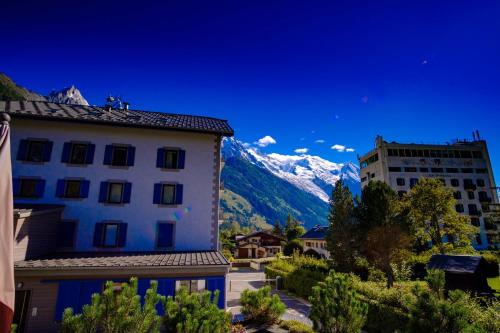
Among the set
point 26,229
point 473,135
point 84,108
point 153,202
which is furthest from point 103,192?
point 473,135

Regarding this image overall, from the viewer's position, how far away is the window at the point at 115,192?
62.4 ft

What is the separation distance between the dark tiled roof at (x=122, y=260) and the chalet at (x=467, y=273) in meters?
18.7

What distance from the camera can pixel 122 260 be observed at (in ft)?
50.5

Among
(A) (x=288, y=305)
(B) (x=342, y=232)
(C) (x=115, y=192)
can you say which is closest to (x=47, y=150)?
(C) (x=115, y=192)

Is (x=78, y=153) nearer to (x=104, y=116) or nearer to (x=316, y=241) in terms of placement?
(x=104, y=116)

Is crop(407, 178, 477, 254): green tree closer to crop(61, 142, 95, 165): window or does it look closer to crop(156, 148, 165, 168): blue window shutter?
crop(156, 148, 165, 168): blue window shutter

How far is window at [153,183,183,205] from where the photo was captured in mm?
19703

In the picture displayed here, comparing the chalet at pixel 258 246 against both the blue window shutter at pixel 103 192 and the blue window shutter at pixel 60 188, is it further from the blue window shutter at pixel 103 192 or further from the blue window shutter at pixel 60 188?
the blue window shutter at pixel 60 188

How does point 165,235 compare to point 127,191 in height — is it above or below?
below

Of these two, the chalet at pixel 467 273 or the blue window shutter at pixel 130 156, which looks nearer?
the blue window shutter at pixel 130 156

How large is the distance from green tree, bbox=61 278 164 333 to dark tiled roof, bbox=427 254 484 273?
24.2 meters

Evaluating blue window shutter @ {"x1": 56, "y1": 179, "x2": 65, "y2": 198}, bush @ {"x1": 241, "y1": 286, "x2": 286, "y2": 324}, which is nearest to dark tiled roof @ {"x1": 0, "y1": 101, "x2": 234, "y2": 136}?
blue window shutter @ {"x1": 56, "y1": 179, "x2": 65, "y2": 198}

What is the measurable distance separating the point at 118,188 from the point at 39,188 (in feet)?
16.6

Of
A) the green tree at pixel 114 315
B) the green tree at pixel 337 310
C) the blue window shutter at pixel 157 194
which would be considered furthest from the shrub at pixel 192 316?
the blue window shutter at pixel 157 194
